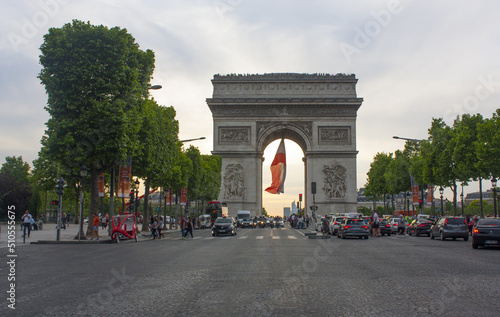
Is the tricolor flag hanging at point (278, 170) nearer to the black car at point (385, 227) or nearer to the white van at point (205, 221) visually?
the white van at point (205, 221)

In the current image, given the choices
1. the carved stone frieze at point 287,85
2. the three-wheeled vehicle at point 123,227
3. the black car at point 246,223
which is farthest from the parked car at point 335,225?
the carved stone frieze at point 287,85

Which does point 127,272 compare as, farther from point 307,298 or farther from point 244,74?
point 244,74

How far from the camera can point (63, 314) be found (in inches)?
276

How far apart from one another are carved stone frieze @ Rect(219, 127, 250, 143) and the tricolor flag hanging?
23.4ft

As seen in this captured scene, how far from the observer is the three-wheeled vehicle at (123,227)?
2780 centimetres

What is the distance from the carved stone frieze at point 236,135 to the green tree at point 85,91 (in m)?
36.4

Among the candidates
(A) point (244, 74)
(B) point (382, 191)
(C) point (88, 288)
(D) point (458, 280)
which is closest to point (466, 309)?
(D) point (458, 280)

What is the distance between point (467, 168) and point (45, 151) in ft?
105

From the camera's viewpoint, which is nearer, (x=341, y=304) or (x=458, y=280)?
(x=341, y=304)

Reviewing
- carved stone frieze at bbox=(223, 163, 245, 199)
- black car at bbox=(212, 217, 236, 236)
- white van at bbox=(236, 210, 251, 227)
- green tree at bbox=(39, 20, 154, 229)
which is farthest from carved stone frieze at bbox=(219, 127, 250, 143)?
green tree at bbox=(39, 20, 154, 229)

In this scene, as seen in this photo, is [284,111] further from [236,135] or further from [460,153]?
[460,153]

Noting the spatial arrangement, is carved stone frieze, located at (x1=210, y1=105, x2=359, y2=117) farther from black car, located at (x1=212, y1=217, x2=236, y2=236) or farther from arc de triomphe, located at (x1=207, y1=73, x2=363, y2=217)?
black car, located at (x1=212, y1=217, x2=236, y2=236)

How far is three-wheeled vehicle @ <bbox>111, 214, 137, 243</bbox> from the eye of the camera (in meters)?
27.8

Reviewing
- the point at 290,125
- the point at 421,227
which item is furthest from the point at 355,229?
the point at 290,125
